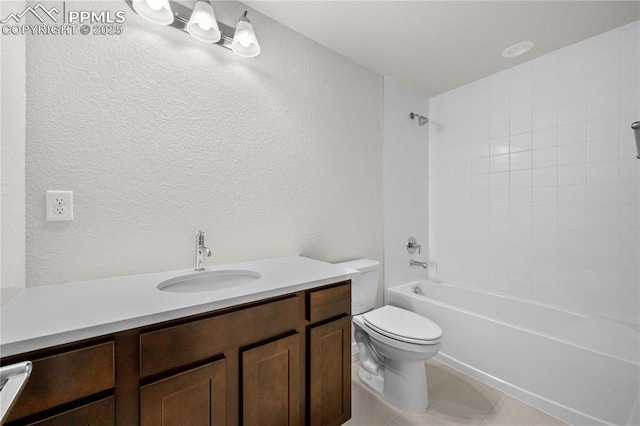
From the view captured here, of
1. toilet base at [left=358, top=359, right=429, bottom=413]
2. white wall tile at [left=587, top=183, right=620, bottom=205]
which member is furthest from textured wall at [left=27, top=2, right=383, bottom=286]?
white wall tile at [left=587, top=183, right=620, bottom=205]

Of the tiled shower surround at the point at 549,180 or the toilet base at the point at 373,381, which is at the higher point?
the tiled shower surround at the point at 549,180

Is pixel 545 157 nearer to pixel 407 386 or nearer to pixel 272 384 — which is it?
pixel 407 386

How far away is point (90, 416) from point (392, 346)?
1358 mm

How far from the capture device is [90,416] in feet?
2.24

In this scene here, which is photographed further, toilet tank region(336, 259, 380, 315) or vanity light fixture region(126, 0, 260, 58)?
toilet tank region(336, 259, 380, 315)

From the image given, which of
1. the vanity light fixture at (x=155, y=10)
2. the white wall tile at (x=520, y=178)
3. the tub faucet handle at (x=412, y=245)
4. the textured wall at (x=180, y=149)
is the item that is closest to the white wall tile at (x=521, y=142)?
the white wall tile at (x=520, y=178)

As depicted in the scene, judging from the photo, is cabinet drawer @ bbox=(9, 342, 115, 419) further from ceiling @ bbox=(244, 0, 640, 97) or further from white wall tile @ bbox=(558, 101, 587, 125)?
white wall tile @ bbox=(558, 101, 587, 125)

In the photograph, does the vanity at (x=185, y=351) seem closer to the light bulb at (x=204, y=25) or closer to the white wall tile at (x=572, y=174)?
the light bulb at (x=204, y=25)

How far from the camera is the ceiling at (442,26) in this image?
1511mm

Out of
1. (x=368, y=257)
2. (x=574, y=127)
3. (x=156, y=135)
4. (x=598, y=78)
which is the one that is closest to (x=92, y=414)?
(x=156, y=135)

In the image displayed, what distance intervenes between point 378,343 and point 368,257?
2.29ft

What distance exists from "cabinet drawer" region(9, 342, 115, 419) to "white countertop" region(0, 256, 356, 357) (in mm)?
42

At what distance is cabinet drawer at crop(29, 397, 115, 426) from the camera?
2.11 feet

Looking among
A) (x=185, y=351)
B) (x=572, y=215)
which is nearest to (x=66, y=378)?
(x=185, y=351)
